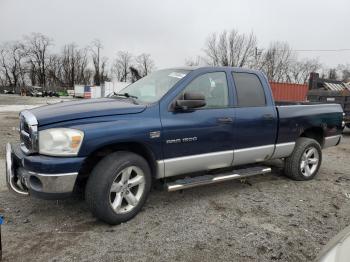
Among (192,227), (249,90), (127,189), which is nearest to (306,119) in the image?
(249,90)

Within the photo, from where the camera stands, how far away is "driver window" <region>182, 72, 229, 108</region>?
15.4ft

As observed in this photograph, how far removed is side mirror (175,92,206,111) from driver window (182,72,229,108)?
29 cm

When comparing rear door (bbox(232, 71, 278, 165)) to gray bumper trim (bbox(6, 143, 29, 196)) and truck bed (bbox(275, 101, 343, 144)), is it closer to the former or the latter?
truck bed (bbox(275, 101, 343, 144))

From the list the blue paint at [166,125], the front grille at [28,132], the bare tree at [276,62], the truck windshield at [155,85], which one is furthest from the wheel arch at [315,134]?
the bare tree at [276,62]

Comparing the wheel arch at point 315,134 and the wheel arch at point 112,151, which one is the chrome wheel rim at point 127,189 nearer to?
the wheel arch at point 112,151

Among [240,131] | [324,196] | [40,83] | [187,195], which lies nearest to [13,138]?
[187,195]

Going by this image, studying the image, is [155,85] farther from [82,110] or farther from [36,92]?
[36,92]

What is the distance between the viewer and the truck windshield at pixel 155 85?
14.8 feet

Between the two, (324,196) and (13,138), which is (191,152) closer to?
(324,196)

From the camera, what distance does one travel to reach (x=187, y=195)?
5.11 m

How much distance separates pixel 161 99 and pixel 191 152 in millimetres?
770

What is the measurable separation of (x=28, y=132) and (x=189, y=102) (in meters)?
1.86

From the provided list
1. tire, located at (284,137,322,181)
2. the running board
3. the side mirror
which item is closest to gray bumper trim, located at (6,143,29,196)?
the running board

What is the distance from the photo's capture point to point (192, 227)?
4.03 m
